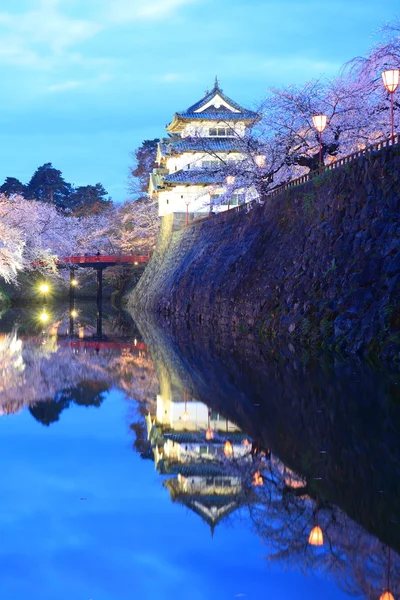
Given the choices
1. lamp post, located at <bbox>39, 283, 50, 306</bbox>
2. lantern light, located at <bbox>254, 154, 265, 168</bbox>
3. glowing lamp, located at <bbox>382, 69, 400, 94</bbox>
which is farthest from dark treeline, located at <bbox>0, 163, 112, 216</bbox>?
glowing lamp, located at <bbox>382, 69, 400, 94</bbox>

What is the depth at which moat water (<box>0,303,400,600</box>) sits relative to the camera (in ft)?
15.5

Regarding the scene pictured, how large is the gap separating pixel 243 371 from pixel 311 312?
5.20 meters

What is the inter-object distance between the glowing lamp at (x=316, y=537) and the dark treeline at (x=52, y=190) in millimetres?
87095

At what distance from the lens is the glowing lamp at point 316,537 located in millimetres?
5292

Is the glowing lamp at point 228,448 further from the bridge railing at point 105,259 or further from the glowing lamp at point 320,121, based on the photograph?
the bridge railing at point 105,259

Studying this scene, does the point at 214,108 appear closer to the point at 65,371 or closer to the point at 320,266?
the point at 320,266

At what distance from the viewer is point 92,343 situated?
25734mm

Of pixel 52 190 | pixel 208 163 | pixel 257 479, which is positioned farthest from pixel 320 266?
pixel 52 190

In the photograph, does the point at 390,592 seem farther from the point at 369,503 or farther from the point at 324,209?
the point at 324,209

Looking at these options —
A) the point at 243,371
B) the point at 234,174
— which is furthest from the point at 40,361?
the point at 234,174

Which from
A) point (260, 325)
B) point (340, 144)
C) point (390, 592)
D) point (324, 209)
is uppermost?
point (340, 144)

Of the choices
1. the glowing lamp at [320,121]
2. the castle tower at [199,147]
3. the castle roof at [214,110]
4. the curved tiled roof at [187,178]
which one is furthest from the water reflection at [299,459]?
the castle roof at [214,110]

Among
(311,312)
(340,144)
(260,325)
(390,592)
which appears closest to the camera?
(390,592)

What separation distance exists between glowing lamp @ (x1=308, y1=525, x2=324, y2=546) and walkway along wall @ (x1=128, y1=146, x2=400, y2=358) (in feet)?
33.6
